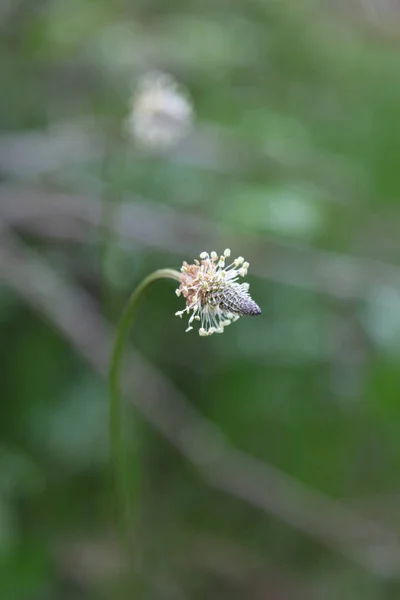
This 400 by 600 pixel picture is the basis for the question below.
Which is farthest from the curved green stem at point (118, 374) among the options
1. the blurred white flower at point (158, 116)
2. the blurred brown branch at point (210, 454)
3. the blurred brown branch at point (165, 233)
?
the blurred brown branch at point (165, 233)

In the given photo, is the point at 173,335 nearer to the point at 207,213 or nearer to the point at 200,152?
the point at 207,213

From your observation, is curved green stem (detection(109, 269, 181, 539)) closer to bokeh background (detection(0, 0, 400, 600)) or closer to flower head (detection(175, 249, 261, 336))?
flower head (detection(175, 249, 261, 336))

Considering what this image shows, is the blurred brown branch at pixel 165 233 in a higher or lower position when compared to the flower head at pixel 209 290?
higher

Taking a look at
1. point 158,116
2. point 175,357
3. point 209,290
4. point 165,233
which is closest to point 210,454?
point 175,357

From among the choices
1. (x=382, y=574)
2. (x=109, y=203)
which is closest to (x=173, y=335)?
(x=109, y=203)

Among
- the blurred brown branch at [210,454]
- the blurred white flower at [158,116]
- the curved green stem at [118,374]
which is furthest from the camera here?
the blurred brown branch at [210,454]

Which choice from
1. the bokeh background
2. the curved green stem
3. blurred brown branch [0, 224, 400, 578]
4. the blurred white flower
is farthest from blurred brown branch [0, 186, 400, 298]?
the curved green stem

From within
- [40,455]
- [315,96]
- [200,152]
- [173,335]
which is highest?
[315,96]

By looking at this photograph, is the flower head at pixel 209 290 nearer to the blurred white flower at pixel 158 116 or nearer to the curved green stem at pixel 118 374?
the curved green stem at pixel 118 374
